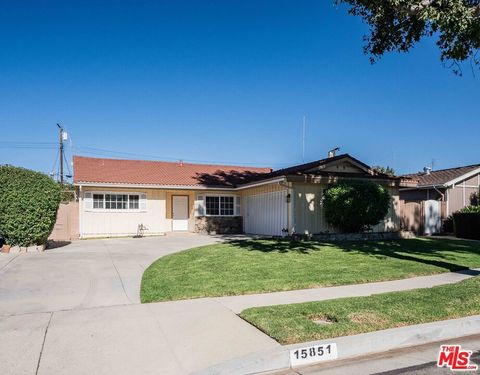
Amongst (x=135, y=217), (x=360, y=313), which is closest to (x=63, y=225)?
(x=135, y=217)

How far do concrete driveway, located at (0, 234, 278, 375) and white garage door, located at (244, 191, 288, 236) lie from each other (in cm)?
1078

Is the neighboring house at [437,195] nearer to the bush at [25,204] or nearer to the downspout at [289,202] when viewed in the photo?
the downspout at [289,202]

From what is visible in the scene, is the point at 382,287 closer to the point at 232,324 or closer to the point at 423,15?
the point at 232,324

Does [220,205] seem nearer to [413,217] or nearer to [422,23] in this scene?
[413,217]

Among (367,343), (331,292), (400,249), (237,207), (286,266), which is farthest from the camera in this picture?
(237,207)

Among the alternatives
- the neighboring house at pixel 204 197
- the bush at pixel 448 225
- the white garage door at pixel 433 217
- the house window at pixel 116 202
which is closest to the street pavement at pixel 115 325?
the neighboring house at pixel 204 197

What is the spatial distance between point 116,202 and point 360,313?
1745 centimetres

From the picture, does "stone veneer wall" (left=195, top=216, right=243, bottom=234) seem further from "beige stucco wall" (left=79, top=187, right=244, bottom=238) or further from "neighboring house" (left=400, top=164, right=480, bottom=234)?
"neighboring house" (left=400, top=164, right=480, bottom=234)

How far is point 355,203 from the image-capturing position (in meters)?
17.7

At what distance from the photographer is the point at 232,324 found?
5.90 m

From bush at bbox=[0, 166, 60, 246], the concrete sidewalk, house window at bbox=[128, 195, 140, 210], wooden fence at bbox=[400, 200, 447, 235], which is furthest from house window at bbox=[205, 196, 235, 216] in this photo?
the concrete sidewalk

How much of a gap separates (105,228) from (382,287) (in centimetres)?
1588

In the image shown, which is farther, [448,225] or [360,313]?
[448,225]

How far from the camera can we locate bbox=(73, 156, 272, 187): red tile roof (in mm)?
21500
